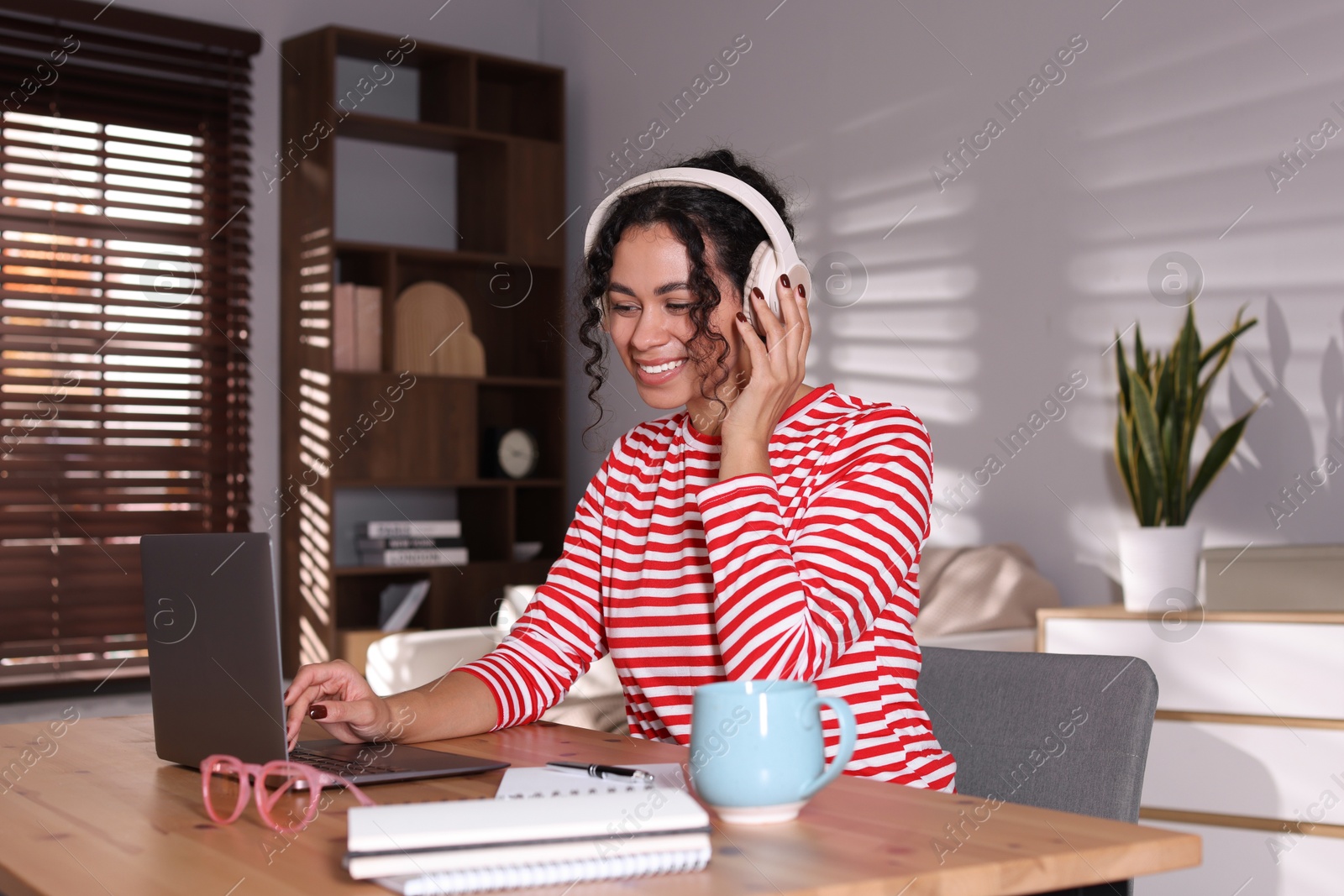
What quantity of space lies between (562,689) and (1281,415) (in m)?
2.07

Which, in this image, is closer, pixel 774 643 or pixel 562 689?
pixel 774 643

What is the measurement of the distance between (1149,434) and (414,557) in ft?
8.10

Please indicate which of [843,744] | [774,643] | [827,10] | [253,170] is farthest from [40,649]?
[843,744]

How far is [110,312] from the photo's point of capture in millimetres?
4031

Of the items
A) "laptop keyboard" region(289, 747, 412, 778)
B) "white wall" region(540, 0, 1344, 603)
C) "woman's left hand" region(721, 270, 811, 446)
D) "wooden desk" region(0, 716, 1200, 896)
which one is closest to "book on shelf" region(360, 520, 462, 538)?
"white wall" region(540, 0, 1344, 603)

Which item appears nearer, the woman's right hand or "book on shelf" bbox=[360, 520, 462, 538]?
the woman's right hand

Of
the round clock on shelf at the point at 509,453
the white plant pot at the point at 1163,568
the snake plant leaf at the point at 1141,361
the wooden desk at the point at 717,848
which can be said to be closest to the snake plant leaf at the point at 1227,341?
the snake plant leaf at the point at 1141,361

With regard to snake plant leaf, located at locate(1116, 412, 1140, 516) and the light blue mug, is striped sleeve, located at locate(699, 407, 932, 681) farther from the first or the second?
snake plant leaf, located at locate(1116, 412, 1140, 516)

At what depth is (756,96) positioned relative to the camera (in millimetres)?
4336

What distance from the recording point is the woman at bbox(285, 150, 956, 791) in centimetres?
125

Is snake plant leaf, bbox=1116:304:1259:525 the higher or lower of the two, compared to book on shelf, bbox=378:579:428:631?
higher

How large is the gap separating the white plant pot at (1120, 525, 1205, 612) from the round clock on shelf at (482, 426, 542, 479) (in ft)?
→ 8.15

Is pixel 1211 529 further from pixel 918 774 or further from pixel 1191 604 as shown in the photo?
pixel 918 774

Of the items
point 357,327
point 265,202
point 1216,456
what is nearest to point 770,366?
point 1216,456
